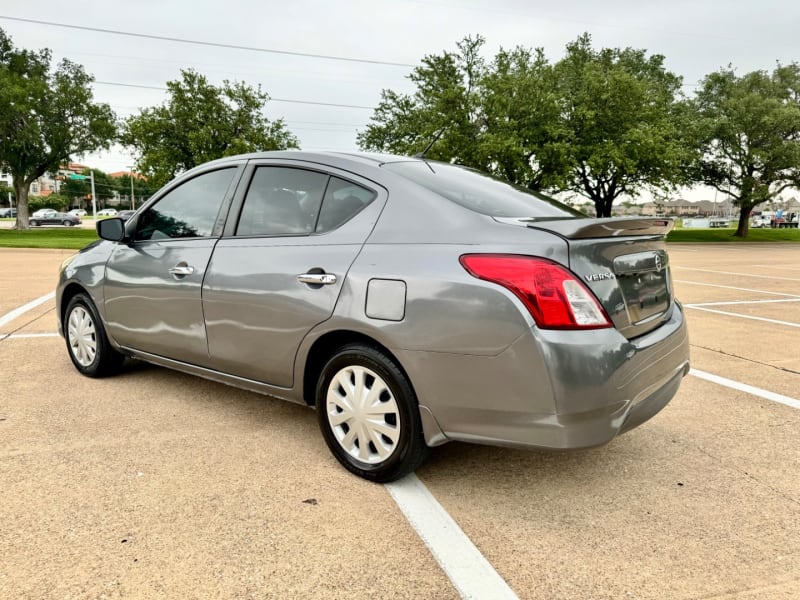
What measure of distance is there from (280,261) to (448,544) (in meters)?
1.65

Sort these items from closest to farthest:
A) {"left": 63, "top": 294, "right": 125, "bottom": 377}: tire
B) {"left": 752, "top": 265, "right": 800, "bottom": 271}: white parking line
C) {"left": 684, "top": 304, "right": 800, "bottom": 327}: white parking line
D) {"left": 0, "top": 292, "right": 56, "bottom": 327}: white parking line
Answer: {"left": 63, "top": 294, "right": 125, "bottom": 377}: tire
{"left": 0, "top": 292, "right": 56, "bottom": 327}: white parking line
{"left": 684, "top": 304, "right": 800, "bottom": 327}: white parking line
{"left": 752, "top": 265, "right": 800, "bottom": 271}: white parking line

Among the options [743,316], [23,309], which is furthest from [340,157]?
[743,316]

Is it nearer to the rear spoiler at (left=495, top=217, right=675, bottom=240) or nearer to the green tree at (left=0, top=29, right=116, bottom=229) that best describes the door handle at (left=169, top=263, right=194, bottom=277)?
the rear spoiler at (left=495, top=217, right=675, bottom=240)

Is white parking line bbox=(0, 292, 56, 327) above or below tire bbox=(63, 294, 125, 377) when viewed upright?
below

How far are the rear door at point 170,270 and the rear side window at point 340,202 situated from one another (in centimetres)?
81

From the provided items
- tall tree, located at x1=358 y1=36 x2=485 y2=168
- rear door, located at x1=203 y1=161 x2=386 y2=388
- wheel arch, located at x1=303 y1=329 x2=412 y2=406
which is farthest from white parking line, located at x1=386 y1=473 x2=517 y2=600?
tall tree, located at x1=358 y1=36 x2=485 y2=168

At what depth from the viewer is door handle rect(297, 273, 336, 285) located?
2975 millimetres

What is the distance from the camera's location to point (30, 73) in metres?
37.6

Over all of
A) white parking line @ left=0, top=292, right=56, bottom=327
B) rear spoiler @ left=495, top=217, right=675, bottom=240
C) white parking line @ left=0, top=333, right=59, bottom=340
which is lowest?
white parking line @ left=0, top=292, right=56, bottom=327

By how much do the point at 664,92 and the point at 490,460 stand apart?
4690 cm

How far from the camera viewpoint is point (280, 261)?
3.24 m

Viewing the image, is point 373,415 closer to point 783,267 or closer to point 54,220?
point 783,267

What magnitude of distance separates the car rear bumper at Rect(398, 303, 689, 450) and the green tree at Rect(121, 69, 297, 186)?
3225cm

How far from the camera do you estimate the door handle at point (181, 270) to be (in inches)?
147
